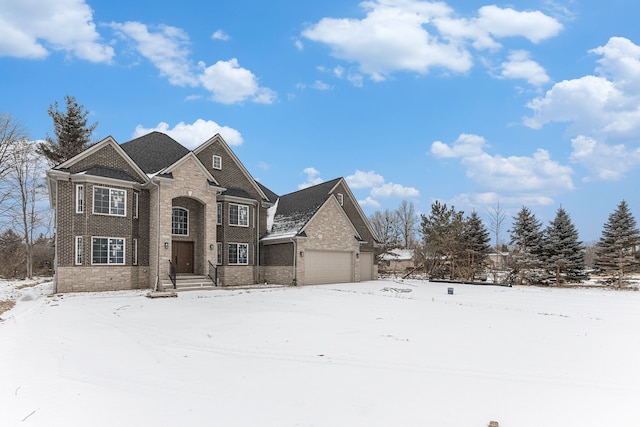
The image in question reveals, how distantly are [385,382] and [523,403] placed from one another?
1.79 m

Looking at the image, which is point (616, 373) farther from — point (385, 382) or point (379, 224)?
point (379, 224)

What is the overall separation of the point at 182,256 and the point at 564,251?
2723cm

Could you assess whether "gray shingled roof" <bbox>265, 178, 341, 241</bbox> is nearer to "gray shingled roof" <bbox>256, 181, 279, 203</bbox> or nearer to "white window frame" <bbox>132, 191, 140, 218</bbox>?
"gray shingled roof" <bbox>256, 181, 279, 203</bbox>

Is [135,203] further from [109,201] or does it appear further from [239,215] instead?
[239,215]

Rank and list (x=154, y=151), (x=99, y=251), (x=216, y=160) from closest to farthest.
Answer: (x=99, y=251) → (x=154, y=151) → (x=216, y=160)

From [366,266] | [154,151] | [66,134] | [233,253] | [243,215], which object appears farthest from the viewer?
[66,134]

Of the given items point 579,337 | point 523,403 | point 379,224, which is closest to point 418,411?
point 523,403

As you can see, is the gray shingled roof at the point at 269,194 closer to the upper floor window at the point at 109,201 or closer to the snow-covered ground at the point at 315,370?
the upper floor window at the point at 109,201

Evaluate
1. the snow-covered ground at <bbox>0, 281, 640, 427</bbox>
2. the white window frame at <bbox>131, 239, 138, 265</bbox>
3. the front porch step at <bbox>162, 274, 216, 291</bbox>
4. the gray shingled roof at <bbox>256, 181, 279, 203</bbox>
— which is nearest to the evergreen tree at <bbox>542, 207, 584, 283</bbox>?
the snow-covered ground at <bbox>0, 281, 640, 427</bbox>

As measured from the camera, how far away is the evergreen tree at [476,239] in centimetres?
3156

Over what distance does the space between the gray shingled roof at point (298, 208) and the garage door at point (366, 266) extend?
614 centimetres

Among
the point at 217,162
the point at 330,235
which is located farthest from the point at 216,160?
the point at 330,235

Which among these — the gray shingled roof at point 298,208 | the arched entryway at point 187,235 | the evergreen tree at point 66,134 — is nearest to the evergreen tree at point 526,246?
the gray shingled roof at point 298,208

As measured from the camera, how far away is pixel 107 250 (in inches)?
741
